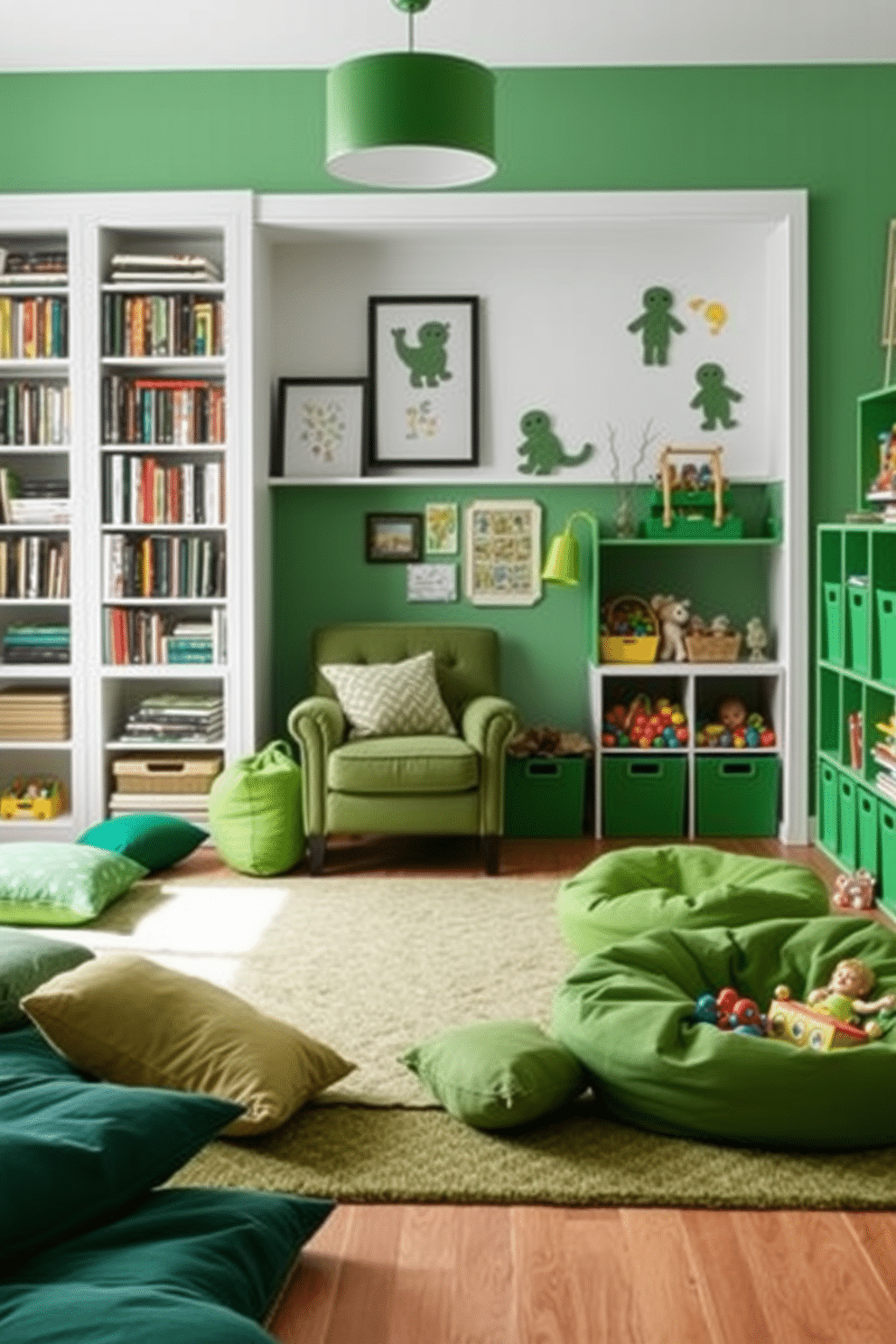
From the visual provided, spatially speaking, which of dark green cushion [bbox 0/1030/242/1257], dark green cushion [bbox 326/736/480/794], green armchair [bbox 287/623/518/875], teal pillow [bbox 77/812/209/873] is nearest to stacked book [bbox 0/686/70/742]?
teal pillow [bbox 77/812/209/873]

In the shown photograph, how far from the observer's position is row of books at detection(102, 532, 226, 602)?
6719 millimetres

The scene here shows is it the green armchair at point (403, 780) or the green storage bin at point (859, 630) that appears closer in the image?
the green storage bin at point (859, 630)

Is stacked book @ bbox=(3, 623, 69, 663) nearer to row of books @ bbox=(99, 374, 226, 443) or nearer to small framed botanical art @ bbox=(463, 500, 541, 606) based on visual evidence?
row of books @ bbox=(99, 374, 226, 443)

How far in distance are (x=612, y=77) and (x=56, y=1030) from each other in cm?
452

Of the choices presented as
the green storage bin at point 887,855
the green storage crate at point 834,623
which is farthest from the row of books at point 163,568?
the green storage bin at point 887,855

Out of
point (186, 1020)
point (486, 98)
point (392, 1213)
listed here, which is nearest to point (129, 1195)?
point (392, 1213)

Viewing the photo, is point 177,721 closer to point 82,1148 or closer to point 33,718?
point 33,718

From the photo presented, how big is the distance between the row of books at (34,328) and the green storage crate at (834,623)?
2.87 m

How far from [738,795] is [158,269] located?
9.40ft

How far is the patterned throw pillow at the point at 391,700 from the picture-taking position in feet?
21.2

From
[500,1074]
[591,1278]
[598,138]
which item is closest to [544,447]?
[598,138]

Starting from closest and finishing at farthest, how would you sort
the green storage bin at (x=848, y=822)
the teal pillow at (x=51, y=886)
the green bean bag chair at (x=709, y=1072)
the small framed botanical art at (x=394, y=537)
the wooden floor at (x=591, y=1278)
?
the wooden floor at (x=591, y=1278) < the green bean bag chair at (x=709, y=1072) < the teal pillow at (x=51, y=886) < the green storage bin at (x=848, y=822) < the small framed botanical art at (x=394, y=537)

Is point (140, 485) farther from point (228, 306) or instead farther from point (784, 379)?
point (784, 379)

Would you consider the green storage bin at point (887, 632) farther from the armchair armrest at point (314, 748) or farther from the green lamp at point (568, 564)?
the armchair armrest at point (314, 748)
